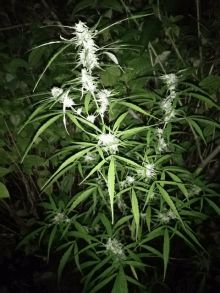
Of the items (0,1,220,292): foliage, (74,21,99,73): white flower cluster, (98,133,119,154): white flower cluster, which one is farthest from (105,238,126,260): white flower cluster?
(74,21,99,73): white flower cluster

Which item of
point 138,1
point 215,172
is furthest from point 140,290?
point 138,1

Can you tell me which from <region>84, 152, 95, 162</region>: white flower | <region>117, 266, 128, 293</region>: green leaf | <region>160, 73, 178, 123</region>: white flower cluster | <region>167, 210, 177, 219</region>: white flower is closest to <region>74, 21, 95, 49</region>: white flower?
<region>160, 73, 178, 123</region>: white flower cluster

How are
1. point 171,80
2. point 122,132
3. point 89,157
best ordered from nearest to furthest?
point 122,132, point 171,80, point 89,157

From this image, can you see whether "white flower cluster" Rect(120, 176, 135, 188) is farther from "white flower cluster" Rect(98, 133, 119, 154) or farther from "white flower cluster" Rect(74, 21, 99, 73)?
"white flower cluster" Rect(74, 21, 99, 73)

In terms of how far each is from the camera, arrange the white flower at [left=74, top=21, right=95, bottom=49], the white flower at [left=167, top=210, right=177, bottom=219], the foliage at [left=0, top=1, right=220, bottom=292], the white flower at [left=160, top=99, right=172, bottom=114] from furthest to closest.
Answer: the white flower at [left=167, top=210, right=177, bottom=219]
the white flower at [left=160, top=99, right=172, bottom=114]
the foliage at [left=0, top=1, right=220, bottom=292]
the white flower at [left=74, top=21, right=95, bottom=49]

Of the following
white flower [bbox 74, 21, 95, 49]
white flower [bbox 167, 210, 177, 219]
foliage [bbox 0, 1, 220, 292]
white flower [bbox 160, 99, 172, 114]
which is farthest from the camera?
white flower [bbox 167, 210, 177, 219]

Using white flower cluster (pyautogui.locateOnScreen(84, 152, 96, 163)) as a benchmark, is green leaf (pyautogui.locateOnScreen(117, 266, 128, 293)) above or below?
below

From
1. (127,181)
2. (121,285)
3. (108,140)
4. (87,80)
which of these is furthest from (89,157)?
(121,285)

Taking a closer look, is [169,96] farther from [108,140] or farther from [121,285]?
[121,285]

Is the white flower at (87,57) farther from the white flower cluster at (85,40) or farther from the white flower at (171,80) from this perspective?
the white flower at (171,80)

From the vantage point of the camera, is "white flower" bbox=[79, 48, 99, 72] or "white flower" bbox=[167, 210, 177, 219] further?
"white flower" bbox=[167, 210, 177, 219]

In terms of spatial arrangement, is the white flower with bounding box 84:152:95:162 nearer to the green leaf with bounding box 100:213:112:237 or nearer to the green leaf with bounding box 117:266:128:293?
the green leaf with bounding box 100:213:112:237

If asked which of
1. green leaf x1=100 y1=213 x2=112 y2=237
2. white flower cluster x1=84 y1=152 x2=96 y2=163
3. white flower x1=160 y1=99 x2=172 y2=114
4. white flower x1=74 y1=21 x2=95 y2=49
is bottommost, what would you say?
green leaf x1=100 y1=213 x2=112 y2=237

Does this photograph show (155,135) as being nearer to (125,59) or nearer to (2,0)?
(125,59)
